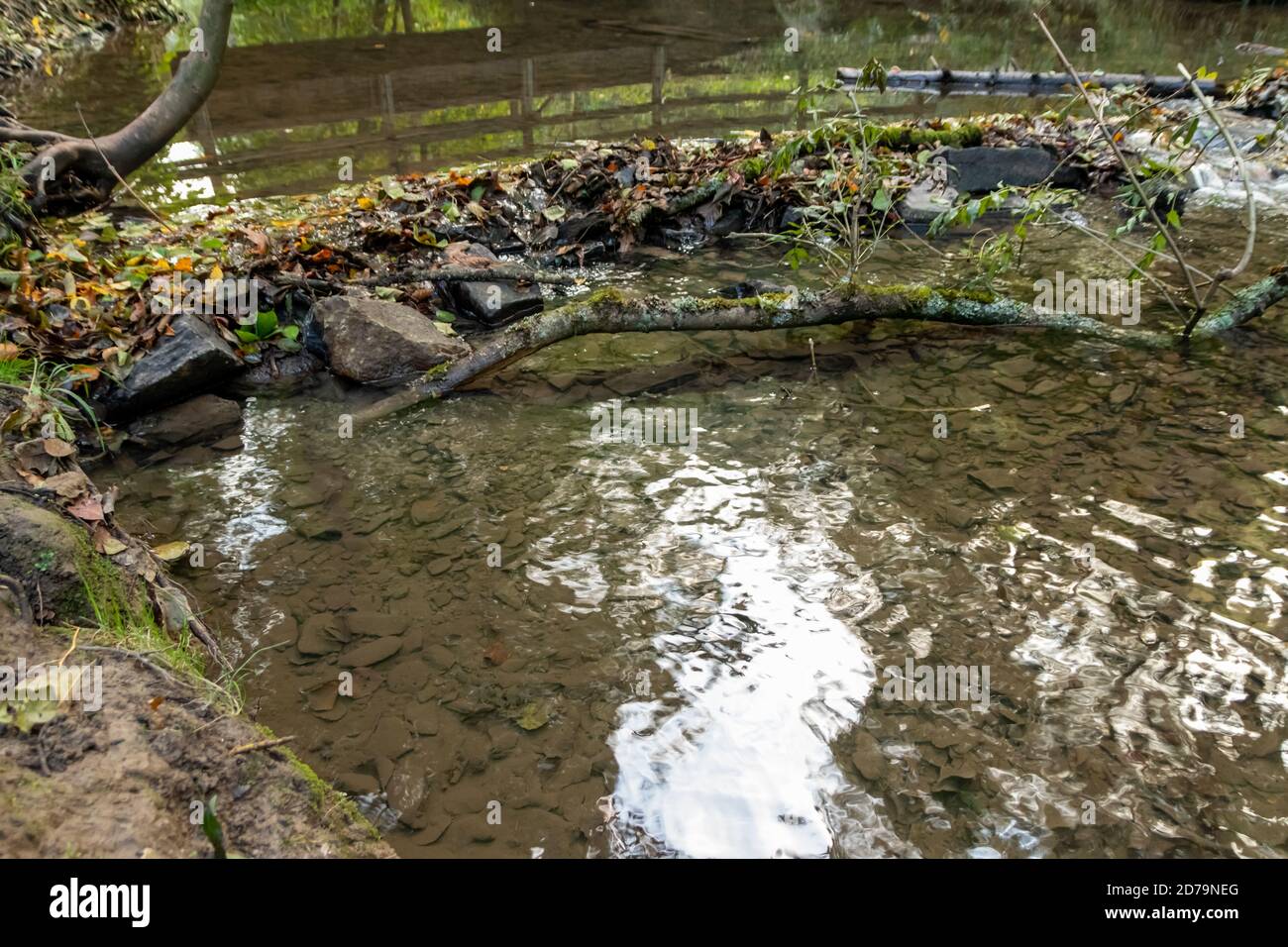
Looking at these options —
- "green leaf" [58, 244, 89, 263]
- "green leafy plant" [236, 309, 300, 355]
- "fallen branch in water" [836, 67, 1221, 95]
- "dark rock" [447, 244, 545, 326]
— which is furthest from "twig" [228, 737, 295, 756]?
"fallen branch in water" [836, 67, 1221, 95]

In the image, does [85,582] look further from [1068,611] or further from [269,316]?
[1068,611]

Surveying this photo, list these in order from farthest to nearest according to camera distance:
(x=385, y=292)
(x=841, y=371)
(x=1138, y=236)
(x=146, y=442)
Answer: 1. (x=1138, y=236)
2. (x=385, y=292)
3. (x=841, y=371)
4. (x=146, y=442)

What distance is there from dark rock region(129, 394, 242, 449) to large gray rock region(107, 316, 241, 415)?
93 mm

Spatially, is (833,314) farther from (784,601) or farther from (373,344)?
(373,344)

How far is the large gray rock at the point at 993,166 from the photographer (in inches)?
358

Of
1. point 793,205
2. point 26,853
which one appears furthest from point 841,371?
point 26,853

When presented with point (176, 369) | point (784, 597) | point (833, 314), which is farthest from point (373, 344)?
point (784, 597)

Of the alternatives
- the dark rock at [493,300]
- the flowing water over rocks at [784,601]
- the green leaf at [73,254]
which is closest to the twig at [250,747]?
the flowing water over rocks at [784,601]

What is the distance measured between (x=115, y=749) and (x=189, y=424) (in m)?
Answer: 3.37

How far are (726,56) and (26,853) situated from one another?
682 inches

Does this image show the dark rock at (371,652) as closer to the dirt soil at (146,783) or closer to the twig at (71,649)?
the dirt soil at (146,783)

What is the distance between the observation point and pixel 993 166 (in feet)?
30.1

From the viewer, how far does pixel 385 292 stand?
6.68 metres

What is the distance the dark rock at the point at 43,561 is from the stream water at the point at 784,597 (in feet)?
2.54
